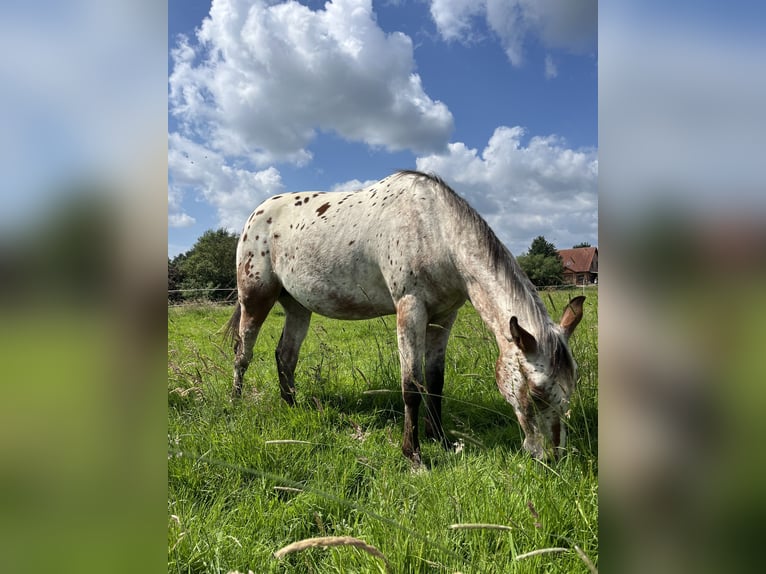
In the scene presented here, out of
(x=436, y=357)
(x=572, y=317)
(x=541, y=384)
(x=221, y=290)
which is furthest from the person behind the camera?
(x=221, y=290)

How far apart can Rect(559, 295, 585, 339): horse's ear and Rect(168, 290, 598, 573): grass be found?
1.12 ft

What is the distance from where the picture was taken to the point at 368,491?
8.38ft

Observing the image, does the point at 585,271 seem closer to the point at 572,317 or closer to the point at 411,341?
the point at 572,317

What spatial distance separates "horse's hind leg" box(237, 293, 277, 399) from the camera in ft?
15.7

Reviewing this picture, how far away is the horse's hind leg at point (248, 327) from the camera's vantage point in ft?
15.7

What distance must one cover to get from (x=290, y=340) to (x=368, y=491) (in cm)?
273

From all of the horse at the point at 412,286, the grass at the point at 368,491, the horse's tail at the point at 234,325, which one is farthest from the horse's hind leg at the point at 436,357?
the horse's tail at the point at 234,325

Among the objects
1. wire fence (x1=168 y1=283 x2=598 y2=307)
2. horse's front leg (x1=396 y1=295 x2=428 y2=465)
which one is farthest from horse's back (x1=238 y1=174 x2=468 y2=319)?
wire fence (x1=168 y1=283 x2=598 y2=307)

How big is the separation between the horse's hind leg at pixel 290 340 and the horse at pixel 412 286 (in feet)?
0.04

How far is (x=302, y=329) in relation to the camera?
16.6ft

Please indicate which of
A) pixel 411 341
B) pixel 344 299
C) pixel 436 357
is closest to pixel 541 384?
pixel 411 341
